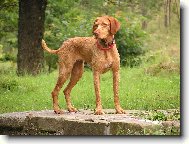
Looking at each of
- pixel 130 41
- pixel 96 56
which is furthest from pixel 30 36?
pixel 96 56

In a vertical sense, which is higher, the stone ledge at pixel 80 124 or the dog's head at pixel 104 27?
the dog's head at pixel 104 27

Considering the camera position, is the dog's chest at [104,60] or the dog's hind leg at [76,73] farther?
the dog's hind leg at [76,73]

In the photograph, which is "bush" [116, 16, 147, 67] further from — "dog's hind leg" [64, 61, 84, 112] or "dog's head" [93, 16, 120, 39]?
"dog's head" [93, 16, 120, 39]

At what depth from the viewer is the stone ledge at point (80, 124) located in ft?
13.2

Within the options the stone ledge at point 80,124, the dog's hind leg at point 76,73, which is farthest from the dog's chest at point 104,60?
the stone ledge at point 80,124

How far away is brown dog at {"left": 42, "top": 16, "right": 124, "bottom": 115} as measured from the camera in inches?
164

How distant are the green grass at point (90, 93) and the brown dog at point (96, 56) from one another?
20.1 inches

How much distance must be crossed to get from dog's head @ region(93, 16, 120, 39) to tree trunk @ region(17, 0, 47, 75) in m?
2.02

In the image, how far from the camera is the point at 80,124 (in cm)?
414

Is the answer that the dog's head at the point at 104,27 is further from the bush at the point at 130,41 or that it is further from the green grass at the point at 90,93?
the bush at the point at 130,41

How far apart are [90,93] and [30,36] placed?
50.9 inches

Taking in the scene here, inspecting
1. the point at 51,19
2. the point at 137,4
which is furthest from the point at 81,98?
the point at 51,19

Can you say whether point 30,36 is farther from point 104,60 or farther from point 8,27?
point 104,60

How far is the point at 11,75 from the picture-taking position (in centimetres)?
564
